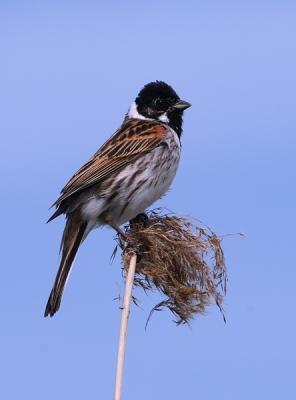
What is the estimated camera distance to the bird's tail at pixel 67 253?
5.54m

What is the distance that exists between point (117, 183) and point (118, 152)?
380 mm

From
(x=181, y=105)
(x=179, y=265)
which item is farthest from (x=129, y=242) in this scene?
(x=181, y=105)

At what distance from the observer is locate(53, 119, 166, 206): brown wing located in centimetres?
628

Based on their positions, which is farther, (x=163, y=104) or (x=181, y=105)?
(x=163, y=104)

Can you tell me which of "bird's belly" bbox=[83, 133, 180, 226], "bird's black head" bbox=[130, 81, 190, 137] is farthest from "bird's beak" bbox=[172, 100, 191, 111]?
"bird's belly" bbox=[83, 133, 180, 226]

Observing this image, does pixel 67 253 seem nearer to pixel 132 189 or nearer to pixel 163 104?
pixel 132 189

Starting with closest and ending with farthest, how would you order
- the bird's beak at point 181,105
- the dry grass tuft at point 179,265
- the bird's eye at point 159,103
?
the dry grass tuft at point 179,265 → the bird's beak at point 181,105 → the bird's eye at point 159,103

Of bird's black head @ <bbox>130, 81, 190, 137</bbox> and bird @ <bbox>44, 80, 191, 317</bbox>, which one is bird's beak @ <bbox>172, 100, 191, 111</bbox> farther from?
bird @ <bbox>44, 80, 191, 317</bbox>

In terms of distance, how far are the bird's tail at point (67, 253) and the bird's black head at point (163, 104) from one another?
1.59 metres

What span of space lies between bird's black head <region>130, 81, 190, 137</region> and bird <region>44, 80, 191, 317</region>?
305 millimetres

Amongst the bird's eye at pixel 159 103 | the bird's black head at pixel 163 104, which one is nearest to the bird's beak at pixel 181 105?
the bird's black head at pixel 163 104

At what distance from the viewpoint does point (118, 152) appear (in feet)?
21.7

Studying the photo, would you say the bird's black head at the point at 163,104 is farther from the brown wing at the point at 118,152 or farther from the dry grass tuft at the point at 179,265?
the dry grass tuft at the point at 179,265

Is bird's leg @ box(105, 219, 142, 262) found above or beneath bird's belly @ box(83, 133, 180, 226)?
beneath
